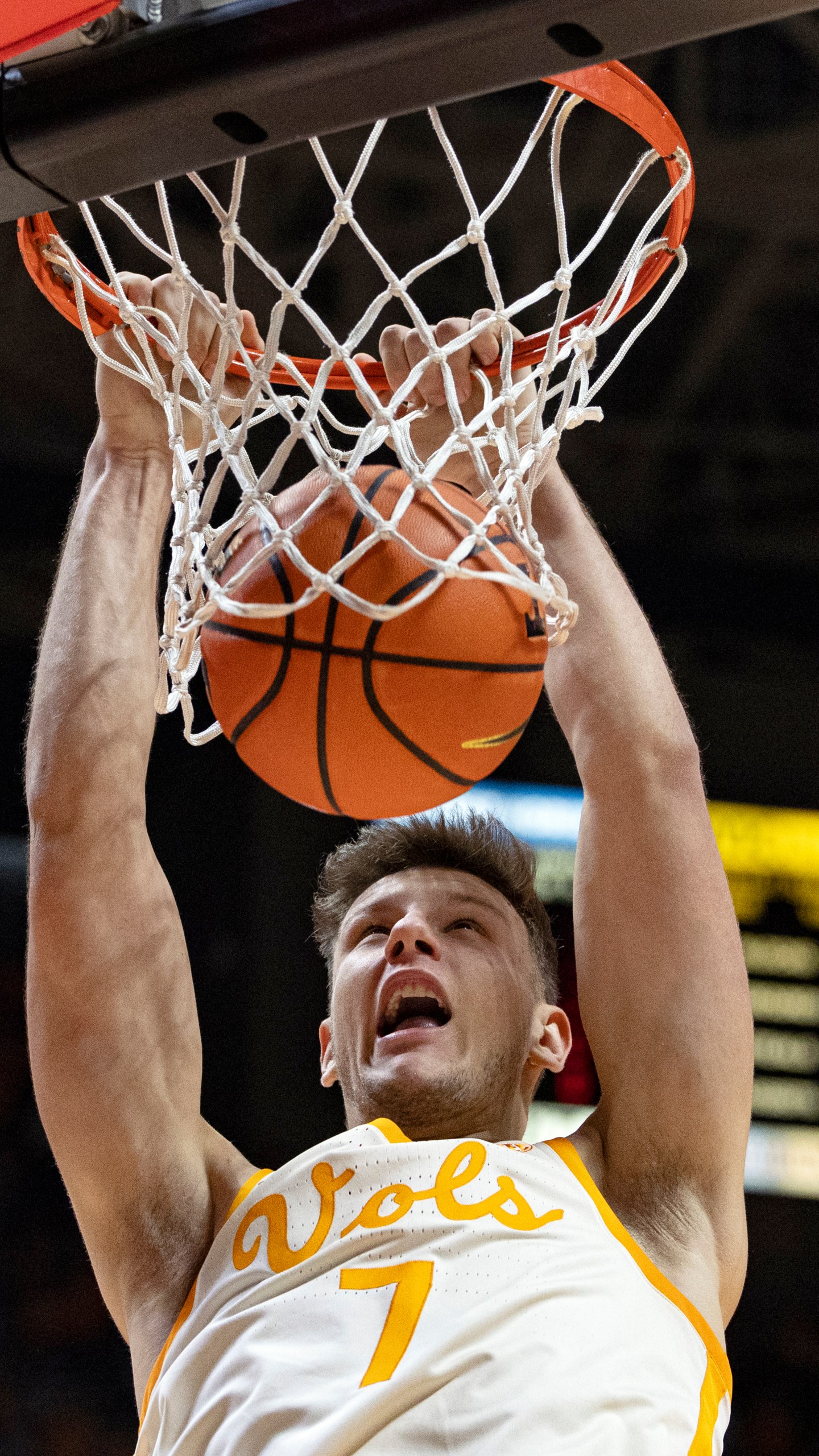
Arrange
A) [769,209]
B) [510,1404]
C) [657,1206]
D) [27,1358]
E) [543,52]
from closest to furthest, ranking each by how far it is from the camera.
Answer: [543,52]
[510,1404]
[657,1206]
[27,1358]
[769,209]

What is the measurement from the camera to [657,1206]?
2164mm

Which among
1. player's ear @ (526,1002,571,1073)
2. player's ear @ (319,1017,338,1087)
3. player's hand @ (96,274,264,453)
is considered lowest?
player's ear @ (319,1017,338,1087)

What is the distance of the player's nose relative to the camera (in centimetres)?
244

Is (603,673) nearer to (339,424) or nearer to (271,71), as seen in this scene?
(339,424)

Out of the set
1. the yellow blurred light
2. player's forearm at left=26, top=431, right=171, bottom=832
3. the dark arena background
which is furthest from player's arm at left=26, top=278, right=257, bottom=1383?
the yellow blurred light

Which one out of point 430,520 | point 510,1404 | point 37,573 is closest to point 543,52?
point 430,520

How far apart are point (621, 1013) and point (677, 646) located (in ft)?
8.36

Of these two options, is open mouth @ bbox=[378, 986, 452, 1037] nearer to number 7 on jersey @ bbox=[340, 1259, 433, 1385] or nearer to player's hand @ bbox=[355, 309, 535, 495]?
number 7 on jersey @ bbox=[340, 1259, 433, 1385]

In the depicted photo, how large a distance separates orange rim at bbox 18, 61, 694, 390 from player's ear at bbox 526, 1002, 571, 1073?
1.10 metres

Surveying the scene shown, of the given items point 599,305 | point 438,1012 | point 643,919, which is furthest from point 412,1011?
point 599,305

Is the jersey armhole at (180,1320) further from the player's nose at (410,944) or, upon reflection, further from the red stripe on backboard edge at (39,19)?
the red stripe on backboard edge at (39,19)

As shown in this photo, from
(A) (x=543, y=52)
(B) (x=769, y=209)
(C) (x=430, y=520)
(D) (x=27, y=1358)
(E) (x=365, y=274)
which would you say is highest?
(B) (x=769, y=209)

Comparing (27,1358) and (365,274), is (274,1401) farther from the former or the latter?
(365,274)

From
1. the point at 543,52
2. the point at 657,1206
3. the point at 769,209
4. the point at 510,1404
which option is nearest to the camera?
the point at 543,52
